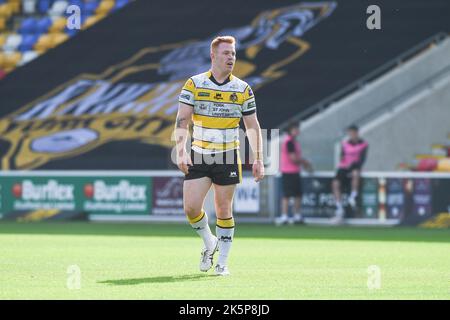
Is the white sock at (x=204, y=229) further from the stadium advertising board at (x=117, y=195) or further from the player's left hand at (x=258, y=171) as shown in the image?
the stadium advertising board at (x=117, y=195)

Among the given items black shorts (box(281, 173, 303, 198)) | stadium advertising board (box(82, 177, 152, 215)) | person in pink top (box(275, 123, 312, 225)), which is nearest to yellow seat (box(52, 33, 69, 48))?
stadium advertising board (box(82, 177, 152, 215))

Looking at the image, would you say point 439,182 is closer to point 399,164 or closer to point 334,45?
point 399,164

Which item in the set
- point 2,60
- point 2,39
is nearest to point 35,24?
point 2,39

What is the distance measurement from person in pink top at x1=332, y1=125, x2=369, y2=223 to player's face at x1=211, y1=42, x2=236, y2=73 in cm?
1219

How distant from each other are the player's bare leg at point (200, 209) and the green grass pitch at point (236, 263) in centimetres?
24

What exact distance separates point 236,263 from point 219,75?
8.96 ft

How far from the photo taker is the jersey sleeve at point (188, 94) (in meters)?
11.5

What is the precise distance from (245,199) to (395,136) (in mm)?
4147

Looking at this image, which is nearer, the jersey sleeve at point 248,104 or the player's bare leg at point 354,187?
the jersey sleeve at point 248,104

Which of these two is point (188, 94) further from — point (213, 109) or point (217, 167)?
point (217, 167)

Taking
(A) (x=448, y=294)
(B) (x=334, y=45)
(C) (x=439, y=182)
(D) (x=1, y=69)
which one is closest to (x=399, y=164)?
(C) (x=439, y=182)

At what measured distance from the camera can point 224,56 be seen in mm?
11367

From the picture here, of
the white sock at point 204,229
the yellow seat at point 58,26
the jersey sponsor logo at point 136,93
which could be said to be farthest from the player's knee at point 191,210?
the yellow seat at point 58,26

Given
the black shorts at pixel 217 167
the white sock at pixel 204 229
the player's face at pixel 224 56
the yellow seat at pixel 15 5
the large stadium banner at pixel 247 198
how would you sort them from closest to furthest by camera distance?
the player's face at pixel 224 56 < the black shorts at pixel 217 167 < the white sock at pixel 204 229 < the large stadium banner at pixel 247 198 < the yellow seat at pixel 15 5
